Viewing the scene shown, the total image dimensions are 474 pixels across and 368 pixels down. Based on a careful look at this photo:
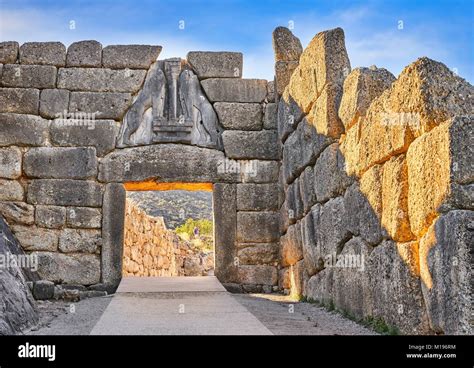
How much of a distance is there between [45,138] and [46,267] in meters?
1.80

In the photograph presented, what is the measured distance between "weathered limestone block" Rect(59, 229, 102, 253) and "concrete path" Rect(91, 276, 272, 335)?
63 cm

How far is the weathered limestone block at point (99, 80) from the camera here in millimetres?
9070

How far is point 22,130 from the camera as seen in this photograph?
8844 mm

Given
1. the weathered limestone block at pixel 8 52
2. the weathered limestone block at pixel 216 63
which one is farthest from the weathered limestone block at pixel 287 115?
the weathered limestone block at pixel 8 52

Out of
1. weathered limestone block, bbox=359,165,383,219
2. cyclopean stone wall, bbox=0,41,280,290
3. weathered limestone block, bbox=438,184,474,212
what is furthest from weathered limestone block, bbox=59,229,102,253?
weathered limestone block, bbox=438,184,474,212

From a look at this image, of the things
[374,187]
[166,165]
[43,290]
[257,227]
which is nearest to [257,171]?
[257,227]

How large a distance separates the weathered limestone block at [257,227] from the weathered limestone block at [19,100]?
10.8ft

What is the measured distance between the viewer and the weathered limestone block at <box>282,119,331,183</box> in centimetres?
679

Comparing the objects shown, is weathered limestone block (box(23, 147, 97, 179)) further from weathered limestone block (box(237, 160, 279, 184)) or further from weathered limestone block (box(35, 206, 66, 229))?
weathered limestone block (box(237, 160, 279, 184))

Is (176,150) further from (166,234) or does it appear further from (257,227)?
(166,234)

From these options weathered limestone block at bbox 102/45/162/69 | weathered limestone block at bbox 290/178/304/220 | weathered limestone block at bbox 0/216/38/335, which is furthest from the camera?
weathered limestone block at bbox 102/45/162/69

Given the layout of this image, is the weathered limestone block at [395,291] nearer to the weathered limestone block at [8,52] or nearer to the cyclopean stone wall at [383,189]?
the cyclopean stone wall at [383,189]

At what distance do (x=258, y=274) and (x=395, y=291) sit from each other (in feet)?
14.8
